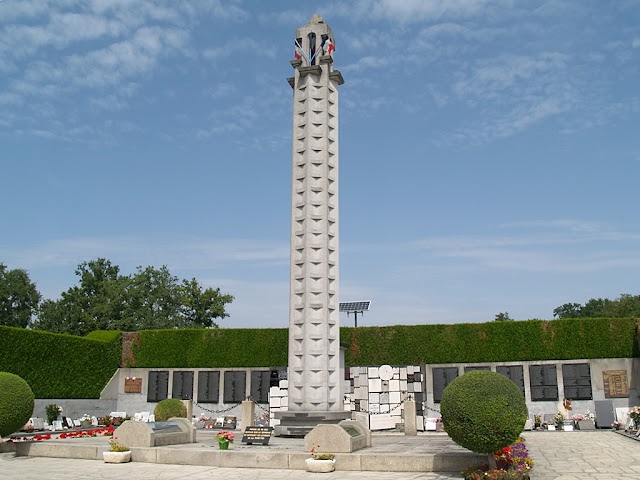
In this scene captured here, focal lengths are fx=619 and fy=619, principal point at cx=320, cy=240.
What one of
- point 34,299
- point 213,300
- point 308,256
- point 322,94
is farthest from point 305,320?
point 34,299

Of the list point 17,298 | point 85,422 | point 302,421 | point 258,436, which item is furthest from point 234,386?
point 17,298

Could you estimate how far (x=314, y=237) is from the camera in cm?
2125

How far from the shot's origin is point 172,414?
87.1ft

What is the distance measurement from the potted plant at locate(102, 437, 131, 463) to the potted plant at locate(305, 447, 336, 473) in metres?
5.02

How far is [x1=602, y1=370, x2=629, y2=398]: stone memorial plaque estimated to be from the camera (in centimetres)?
2819

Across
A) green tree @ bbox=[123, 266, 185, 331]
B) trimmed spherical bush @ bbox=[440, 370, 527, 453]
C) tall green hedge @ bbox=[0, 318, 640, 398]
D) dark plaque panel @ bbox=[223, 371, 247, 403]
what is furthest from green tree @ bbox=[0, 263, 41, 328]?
trimmed spherical bush @ bbox=[440, 370, 527, 453]

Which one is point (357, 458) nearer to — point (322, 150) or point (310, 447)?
point (310, 447)

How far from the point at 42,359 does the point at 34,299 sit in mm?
44177

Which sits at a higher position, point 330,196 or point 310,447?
point 330,196

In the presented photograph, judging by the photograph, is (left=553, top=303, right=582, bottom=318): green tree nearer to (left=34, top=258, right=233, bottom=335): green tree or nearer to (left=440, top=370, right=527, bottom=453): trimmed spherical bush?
(left=34, top=258, right=233, bottom=335): green tree

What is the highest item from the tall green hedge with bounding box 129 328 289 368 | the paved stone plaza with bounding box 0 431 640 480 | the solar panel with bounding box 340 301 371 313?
the solar panel with bounding box 340 301 371 313

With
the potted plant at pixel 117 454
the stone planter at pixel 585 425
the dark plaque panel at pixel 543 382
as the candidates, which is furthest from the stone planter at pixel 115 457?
the dark plaque panel at pixel 543 382

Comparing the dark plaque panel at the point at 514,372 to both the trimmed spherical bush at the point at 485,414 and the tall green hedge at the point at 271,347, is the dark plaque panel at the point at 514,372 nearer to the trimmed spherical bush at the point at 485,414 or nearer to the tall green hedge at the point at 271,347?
the tall green hedge at the point at 271,347

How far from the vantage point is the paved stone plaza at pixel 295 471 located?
13102 millimetres
